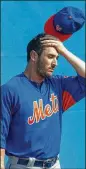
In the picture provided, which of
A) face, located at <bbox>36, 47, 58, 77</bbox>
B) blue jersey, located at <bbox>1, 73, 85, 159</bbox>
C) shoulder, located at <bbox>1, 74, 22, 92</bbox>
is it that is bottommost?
blue jersey, located at <bbox>1, 73, 85, 159</bbox>

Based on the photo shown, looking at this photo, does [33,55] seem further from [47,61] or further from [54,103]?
[54,103]

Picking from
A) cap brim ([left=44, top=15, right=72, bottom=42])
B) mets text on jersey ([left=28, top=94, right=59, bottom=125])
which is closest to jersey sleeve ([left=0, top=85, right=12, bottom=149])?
mets text on jersey ([left=28, top=94, right=59, bottom=125])

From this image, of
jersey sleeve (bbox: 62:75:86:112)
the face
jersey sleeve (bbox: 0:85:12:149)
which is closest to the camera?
jersey sleeve (bbox: 0:85:12:149)

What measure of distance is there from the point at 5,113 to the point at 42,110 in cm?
29

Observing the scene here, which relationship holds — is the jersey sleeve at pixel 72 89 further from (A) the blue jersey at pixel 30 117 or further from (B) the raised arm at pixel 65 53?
(B) the raised arm at pixel 65 53

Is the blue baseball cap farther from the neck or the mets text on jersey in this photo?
the mets text on jersey

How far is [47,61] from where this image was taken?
11.2 ft

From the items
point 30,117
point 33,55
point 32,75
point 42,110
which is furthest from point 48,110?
point 33,55

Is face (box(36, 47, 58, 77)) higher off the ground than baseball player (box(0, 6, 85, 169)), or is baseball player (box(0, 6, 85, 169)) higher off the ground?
face (box(36, 47, 58, 77))

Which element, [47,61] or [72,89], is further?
[72,89]

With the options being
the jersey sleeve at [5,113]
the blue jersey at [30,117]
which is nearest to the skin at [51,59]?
the blue jersey at [30,117]

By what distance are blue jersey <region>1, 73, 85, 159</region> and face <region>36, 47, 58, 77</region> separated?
0.12 m

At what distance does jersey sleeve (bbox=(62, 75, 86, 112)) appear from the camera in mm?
3541

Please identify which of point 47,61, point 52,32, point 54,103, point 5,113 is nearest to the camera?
point 5,113
